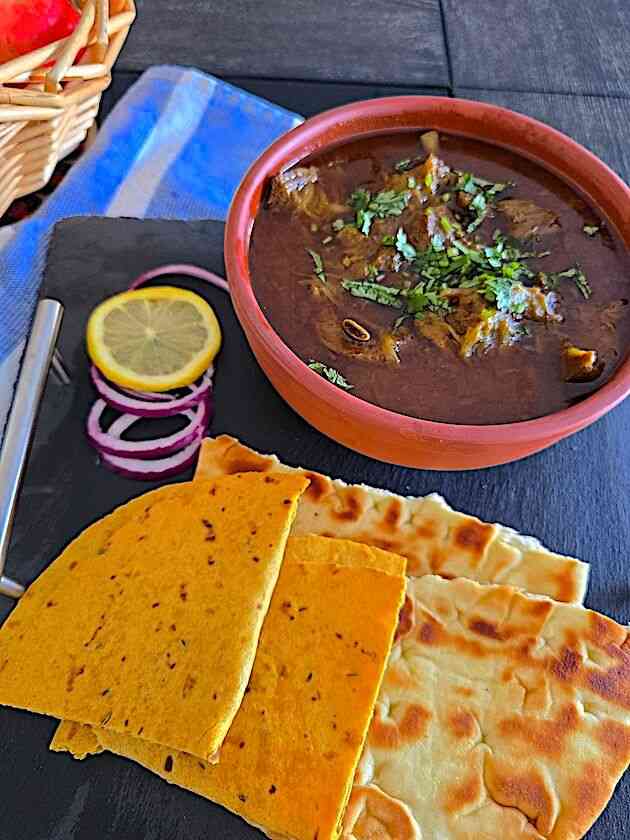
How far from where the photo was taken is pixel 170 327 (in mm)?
2225

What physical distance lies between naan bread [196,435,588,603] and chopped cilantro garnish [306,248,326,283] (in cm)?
43

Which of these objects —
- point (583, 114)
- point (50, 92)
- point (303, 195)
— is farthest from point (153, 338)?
point (583, 114)

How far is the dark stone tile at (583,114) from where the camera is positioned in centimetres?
296

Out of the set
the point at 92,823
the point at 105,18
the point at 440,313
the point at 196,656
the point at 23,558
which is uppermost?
the point at 105,18

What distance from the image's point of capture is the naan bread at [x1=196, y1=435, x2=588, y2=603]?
6.13 feet

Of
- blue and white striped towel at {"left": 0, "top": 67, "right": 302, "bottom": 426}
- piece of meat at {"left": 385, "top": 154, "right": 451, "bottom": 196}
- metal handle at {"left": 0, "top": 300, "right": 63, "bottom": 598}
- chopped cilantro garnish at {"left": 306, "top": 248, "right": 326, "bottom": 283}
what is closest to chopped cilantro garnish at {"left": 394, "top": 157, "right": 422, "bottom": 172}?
piece of meat at {"left": 385, "top": 154, "right": 451, "bottom": 196}

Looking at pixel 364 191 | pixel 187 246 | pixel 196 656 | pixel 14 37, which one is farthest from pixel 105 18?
pixel 196 656

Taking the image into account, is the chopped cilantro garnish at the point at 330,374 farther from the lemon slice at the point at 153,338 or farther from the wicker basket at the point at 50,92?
the wicker basket at the point at 50,92

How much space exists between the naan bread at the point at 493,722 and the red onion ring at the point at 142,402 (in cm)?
71

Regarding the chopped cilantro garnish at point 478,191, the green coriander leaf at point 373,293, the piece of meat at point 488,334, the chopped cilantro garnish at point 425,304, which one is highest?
the chopped cilantro garnish at point 478,191

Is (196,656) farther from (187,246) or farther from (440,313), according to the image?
(187,246)

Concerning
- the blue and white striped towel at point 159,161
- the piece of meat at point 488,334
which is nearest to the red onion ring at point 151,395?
the blue and white striped towel at point 159,161

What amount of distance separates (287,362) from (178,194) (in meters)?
1.11

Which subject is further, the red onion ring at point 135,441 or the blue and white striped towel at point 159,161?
the blue and white striped towel at point 159,161
